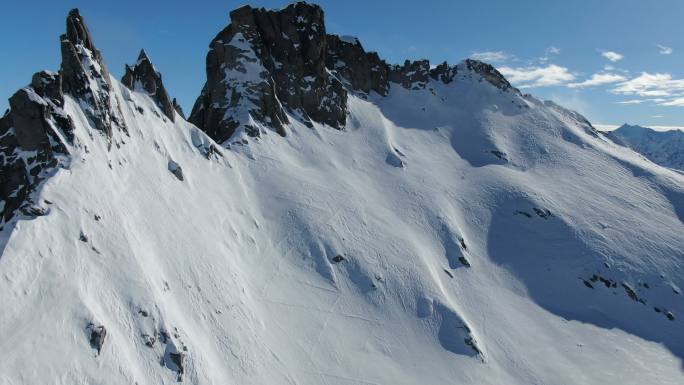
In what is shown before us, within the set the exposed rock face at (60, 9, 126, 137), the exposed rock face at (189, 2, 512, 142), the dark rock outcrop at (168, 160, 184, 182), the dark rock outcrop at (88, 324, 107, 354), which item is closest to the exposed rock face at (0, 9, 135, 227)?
the exposed rock face at (60, 9, 126, 137)

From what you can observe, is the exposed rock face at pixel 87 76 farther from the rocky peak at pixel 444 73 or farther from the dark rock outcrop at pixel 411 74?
the rocky peak at pixel 444 73

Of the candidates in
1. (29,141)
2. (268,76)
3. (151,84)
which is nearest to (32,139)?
(29,141)

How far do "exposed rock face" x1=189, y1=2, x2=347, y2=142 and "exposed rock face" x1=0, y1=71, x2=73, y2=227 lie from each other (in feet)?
97.2

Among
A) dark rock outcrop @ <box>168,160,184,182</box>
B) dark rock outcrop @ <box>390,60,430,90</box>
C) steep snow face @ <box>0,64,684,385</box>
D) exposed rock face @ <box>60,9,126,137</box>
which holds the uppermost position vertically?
dark rock outcrop @ <box>390,60,430,90</box>

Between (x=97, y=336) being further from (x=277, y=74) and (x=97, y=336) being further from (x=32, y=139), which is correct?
(x=277, y=74)

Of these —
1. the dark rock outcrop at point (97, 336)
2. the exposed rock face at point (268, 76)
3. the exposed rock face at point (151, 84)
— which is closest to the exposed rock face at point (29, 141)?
the dark rock outcrop at point (97, 336)

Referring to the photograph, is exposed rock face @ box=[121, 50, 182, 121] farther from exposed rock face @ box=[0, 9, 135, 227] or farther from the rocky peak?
the rocky peak

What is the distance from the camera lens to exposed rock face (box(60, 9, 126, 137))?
3512 centimetres

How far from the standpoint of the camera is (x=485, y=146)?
278ft

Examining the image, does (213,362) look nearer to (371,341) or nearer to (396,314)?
(371,341)

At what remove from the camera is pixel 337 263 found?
4616 centimetres

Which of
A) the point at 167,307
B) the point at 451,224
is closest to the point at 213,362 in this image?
the point at 167,307

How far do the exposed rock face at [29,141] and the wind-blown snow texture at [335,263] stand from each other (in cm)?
118

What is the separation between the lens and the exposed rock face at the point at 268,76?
205ft
